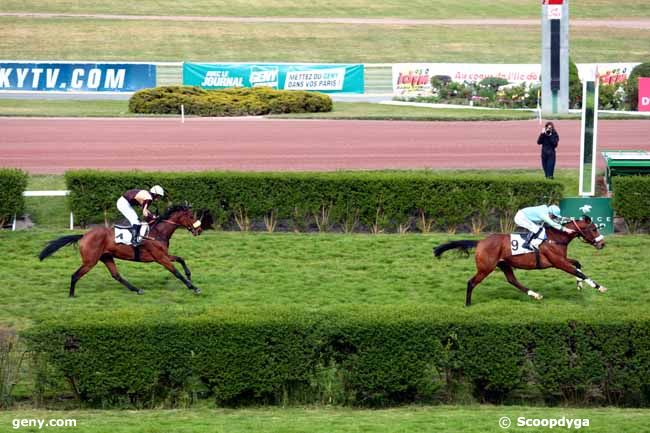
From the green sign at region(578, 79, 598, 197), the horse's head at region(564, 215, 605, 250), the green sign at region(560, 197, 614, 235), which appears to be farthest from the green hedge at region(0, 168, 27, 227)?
the green sign at region(578, 79, 598, 197)

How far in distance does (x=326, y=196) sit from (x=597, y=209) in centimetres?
436

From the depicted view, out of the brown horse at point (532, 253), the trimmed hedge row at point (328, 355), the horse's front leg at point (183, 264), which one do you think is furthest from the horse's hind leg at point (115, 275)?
the brown horse at point (532, 253)

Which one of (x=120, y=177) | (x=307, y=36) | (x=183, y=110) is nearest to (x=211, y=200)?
(x=120, y=177)

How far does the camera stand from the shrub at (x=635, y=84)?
36.1 metres

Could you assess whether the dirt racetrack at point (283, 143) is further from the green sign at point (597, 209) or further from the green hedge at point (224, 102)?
the green sign at point (597, 209)

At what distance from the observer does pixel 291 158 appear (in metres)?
24.0

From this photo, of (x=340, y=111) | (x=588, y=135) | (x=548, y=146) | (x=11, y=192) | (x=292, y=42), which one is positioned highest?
(x=292, y=42)

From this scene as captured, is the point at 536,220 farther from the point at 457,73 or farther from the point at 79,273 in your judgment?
the point at 457,73

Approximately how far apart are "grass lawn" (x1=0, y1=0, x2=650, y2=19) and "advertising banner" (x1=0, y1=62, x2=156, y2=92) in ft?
54.8

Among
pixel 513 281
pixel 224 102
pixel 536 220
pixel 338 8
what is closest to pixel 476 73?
pixel 224 102

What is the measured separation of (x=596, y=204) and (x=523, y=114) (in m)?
15.5

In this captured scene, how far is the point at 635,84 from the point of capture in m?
36.4

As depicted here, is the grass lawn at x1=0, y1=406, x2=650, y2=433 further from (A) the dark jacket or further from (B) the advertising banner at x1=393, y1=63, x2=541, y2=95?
(B) the advertising banner at x1=393, y1=63, x2=541, y2=95

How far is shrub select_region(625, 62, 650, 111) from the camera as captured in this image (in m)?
36.1
